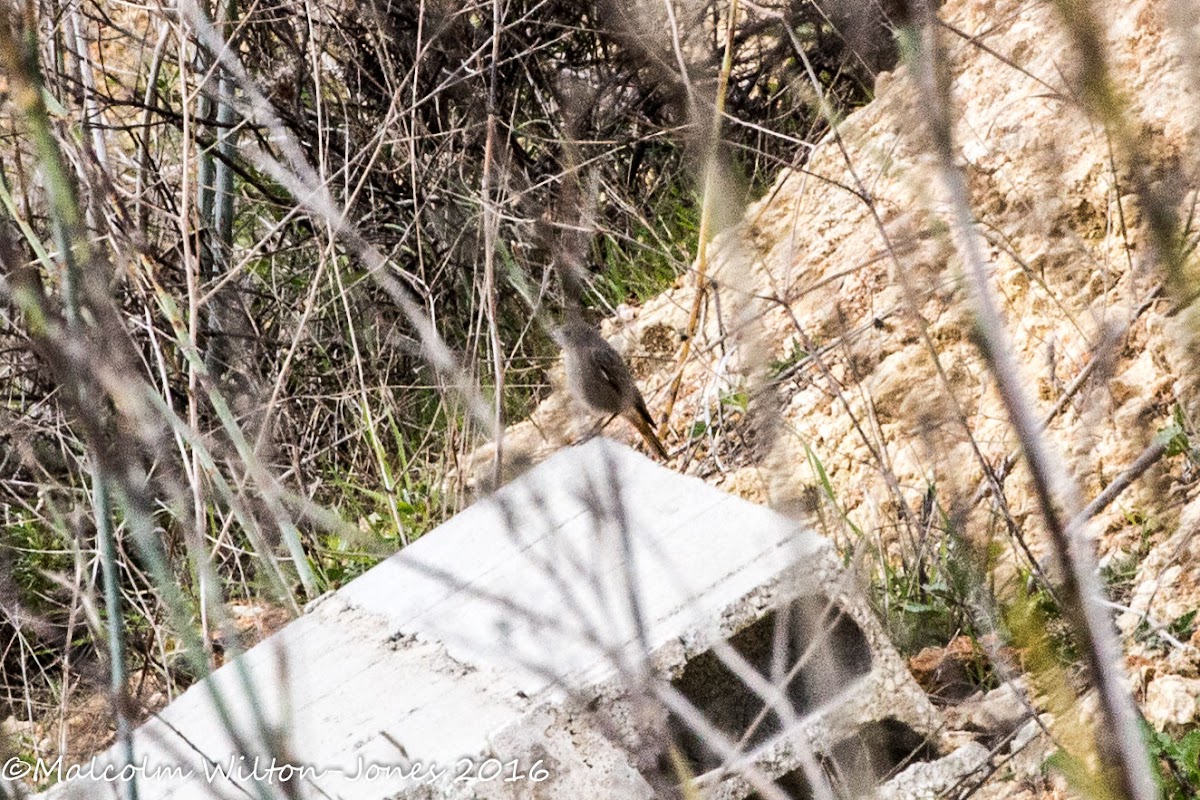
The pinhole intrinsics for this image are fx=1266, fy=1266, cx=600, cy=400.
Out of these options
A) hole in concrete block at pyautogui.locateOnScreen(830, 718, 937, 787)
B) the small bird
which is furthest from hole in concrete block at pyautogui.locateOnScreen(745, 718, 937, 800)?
the small bird

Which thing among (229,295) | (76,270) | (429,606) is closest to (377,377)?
(229,295)

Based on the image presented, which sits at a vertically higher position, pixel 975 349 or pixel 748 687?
pixel 975 349

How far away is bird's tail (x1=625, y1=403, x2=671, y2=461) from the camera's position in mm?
4652

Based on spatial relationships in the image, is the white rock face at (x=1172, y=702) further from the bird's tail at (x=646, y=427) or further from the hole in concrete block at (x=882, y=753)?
the bird's tail at (x=646, y=427)

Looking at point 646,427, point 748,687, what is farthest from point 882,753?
point 646,427

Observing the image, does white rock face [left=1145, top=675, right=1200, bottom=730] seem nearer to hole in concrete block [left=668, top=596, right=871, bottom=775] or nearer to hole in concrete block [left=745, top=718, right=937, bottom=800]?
hole in concrete block [left=745, top=718, right=937, bottom=800]

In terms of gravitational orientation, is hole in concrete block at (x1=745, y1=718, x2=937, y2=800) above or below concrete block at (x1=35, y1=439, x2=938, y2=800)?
below

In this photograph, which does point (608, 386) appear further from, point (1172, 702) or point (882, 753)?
point (1172, 702)

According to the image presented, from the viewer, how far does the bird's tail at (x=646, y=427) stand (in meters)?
4.65

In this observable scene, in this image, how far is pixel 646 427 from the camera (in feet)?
15.4

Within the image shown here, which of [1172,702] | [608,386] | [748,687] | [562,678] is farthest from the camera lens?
[608,386]

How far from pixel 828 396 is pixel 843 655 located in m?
1.81

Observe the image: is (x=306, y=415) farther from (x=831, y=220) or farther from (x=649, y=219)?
(x=831, y=220)

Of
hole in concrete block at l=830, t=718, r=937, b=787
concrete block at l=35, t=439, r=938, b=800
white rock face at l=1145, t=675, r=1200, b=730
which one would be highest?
concrete block at l=35, t=439, r=938, b=800
